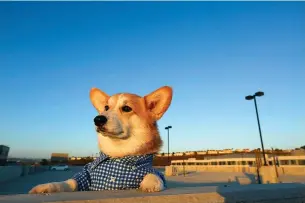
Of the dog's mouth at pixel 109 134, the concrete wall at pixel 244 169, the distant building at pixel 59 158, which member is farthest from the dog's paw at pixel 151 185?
the distant building at pixel 59 158

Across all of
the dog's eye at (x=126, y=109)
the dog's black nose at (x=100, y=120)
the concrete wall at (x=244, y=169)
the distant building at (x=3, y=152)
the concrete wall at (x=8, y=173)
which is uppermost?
the distant building at (x=3, y=152)

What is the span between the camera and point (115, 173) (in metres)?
2.97

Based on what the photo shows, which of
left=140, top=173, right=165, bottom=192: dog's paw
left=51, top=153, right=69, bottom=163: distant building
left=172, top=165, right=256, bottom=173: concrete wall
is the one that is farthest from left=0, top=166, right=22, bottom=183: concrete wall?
left=51, top=153, right=69, bottom=163: distant building

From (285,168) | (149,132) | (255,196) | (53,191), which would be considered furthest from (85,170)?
(285,168)

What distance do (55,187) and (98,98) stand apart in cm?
161

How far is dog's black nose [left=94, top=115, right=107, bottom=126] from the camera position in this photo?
10.1 feet

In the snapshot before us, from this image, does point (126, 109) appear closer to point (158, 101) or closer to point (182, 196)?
point (158, 101)

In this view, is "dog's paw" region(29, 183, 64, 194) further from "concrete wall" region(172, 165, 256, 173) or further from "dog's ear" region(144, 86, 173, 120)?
"concrete wall" region(172, 165, 256, 173)

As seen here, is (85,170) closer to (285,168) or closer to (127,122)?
(127,122)

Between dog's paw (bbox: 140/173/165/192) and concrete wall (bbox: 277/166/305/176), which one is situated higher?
concrete wall (bbox: 277/166/305/176)

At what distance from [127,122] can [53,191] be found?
1212 mm

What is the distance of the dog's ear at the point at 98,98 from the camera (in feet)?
12.7

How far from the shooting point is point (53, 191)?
8.67 feet

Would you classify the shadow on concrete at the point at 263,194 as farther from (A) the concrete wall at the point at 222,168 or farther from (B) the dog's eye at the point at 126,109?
(A) the concrete wall at the point at 222,168
